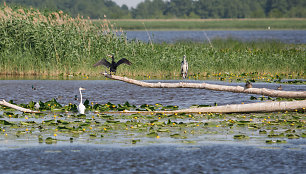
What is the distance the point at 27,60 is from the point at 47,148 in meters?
18.4

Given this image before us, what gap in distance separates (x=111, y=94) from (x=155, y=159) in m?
12.9

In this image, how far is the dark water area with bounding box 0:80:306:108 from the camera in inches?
854

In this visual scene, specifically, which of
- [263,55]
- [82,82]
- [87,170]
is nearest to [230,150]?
[87,170]

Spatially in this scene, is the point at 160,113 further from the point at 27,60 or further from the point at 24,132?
the point at 27,60

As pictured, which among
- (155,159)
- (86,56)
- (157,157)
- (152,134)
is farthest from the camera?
(86,56)

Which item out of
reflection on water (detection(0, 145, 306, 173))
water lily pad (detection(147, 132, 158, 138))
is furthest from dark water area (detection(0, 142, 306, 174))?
water lily pad (detection(147, 132, 158, 138))

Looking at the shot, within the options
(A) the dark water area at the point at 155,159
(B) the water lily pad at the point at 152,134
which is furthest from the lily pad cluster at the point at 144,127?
(A) the dark water area at the point at 155,159

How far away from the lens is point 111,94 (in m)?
24.0

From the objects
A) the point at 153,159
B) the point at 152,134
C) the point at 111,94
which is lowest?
the point at 153,159

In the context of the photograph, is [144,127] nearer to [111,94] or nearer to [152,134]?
[152,134]

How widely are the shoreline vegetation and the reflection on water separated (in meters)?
17.9

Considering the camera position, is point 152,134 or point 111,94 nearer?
point 152,134

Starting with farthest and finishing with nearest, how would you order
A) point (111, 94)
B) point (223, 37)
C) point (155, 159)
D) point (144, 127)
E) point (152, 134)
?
point (223, 37), point (111, 94), point (144, 127), point (152, 134), point (155, 159)

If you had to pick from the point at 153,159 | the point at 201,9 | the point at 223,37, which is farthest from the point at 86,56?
the point at 201,9
